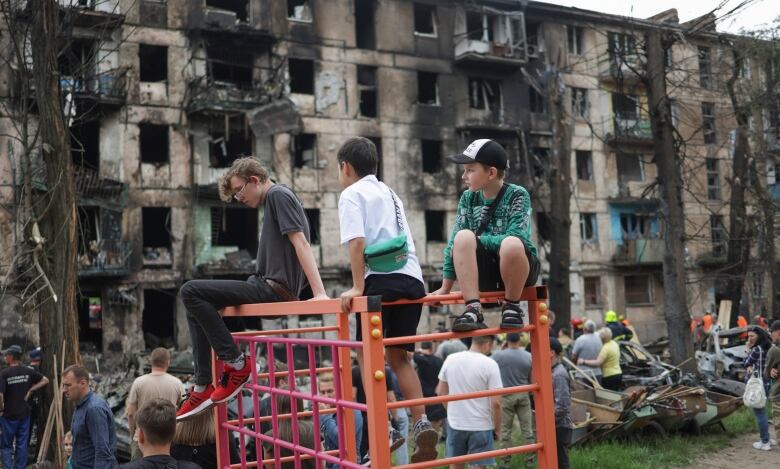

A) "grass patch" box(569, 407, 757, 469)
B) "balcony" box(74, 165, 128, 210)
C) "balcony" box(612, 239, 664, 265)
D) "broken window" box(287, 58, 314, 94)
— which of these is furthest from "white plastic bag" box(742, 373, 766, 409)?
"balcony" box(612, 239, 664, 265)

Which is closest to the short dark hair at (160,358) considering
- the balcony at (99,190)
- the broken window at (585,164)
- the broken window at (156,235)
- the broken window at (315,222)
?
the balcony at (99,190)

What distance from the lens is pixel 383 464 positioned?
3.80 meters

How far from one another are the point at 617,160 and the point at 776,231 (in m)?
13.9

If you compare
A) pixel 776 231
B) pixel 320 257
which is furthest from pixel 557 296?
pixel 320 257

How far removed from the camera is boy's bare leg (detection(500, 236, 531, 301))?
4484 millimetres

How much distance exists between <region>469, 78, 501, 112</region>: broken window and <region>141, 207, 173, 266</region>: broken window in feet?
49.4

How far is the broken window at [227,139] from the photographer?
1216 inches

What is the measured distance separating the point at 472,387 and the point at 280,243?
3901 mm

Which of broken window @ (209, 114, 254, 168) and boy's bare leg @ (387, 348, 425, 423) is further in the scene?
broken window @ (209, 114, 254, 168)

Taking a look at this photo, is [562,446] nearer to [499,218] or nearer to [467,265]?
[499,218]

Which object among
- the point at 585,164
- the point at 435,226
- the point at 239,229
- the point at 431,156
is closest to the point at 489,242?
the point at 239,229

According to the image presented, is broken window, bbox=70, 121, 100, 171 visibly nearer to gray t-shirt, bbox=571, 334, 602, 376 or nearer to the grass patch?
gray t-shirt, bbox=571, 334, 602, 376

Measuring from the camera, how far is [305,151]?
3312 centimetres

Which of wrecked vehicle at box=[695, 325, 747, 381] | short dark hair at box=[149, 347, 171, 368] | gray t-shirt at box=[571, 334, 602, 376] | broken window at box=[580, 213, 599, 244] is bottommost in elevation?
wrecked vehicle at box=[695, 325, 747, 381]
